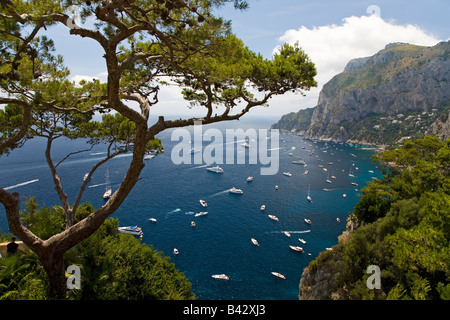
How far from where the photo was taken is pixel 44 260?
17.4ft

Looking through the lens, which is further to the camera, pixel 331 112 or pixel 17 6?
pixel 331 112

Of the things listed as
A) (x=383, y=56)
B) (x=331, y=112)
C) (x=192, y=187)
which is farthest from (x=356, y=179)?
(x=383, y=56)

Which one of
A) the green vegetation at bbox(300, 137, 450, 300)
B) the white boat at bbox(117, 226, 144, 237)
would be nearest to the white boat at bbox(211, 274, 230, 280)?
the green vegetation at bbox(300, 137, 450, 300)

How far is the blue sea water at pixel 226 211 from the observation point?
972 inches

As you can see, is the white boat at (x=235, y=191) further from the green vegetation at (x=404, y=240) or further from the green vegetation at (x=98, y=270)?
the green vegetation at (x=98, y=270)

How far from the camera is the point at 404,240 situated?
7.11 meters

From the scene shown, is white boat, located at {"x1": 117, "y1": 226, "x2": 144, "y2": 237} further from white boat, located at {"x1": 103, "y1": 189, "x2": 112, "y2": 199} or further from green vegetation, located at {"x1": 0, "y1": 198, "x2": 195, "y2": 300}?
green vegetation, located at {"x1": 0, "y1": 198, "x2": 195, "y2": 300}

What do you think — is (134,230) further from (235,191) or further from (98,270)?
(98,270)

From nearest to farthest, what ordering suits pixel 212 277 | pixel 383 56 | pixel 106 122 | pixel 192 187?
pixel 106 122, pixel 212 277, pixel 192 187, pixel 383 56

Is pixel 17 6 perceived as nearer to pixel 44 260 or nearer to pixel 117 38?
pixel 117 38

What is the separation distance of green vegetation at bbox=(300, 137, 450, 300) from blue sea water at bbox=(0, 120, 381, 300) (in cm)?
866

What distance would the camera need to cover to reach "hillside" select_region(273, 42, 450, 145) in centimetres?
11144

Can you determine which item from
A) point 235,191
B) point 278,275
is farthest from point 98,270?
point 235,191

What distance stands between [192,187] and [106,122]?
38025mm
